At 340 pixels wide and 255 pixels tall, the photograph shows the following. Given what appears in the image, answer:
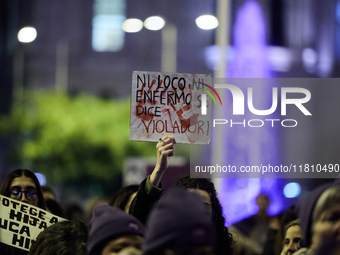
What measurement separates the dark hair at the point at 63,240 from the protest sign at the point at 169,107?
711mm

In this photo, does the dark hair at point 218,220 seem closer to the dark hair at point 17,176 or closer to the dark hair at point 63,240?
the dark hair at point 63,240

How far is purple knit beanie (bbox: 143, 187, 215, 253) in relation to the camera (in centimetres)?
208

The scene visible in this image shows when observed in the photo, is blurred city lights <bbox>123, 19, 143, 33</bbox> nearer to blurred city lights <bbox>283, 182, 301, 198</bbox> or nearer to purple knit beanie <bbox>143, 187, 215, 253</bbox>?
blurred city lights <bbox>283, 182, 301, 198</bbox>

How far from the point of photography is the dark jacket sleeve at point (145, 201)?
324 centimetres

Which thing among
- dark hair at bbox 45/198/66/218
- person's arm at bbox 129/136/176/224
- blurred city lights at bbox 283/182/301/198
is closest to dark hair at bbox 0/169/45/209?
person's arm at bbox 129/136/176/224

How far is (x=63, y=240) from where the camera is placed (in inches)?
120

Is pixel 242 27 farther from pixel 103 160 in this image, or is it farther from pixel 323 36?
pixel 103 160

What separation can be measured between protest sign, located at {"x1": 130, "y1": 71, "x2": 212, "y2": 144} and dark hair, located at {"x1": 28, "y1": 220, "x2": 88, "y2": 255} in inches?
28.0

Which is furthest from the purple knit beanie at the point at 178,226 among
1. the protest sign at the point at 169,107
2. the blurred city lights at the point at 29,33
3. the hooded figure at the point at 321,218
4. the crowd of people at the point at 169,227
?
the blurred city lights at the point at 29,33

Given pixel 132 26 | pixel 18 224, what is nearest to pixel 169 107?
pixel 18 224

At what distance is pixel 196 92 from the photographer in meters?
3.69

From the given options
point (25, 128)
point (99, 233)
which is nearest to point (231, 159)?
point (99, 233)

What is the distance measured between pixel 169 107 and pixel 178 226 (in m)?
1.63

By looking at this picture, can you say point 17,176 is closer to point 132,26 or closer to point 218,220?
point 218,220
